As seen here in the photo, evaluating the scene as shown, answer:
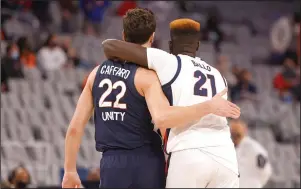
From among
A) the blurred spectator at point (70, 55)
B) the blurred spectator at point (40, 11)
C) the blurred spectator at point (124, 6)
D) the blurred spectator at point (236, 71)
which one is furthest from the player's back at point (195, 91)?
the blurred spectator at point (124, 6)

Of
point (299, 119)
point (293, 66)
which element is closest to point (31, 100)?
point (299, 119)

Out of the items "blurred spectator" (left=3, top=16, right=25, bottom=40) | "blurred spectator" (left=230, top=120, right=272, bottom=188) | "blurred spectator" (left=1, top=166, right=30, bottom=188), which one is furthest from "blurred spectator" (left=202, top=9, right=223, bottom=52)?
"blurred spectator" (left=1, top=166, right=30, bottom=188)

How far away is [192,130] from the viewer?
5.22 m

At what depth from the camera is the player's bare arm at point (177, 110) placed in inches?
200

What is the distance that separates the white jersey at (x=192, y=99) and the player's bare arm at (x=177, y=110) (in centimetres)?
7

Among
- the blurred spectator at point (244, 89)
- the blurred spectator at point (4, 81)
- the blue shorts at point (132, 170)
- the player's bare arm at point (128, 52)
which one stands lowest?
the blurred spectator at point (244, 89)

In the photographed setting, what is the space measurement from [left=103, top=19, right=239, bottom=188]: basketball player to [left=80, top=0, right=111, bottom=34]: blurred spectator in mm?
11957

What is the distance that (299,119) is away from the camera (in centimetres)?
1471

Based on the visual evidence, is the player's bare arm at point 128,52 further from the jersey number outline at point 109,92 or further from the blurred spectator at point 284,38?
the blurred spectator at point 284,38

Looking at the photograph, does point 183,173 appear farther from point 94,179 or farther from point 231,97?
point 231,97

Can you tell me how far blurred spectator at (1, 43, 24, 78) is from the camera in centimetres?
1381

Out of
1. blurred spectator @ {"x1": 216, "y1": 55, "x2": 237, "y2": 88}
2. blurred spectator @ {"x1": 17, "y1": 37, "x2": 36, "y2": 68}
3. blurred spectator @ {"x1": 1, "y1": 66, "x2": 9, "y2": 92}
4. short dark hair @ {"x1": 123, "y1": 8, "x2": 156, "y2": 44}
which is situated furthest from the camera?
blurred spectator @ {"x1": 216, "y1": 55, "x2": 237, "y2": 88}

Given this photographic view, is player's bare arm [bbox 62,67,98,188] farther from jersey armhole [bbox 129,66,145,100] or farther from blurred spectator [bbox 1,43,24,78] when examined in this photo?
blurred spectator [bbox 1,43,24,78]

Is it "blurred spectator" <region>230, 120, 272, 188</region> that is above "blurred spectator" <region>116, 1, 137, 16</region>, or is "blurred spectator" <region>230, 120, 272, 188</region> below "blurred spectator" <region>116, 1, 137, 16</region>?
below
